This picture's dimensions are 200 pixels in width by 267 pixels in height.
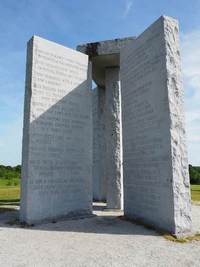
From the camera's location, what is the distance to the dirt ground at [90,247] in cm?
511

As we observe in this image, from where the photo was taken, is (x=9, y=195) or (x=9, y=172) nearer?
(x=9, y=195)

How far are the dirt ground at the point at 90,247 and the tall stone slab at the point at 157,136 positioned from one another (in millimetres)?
695

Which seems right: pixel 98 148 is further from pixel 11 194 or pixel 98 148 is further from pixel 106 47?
pixel 106 47

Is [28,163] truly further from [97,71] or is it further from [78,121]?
[97,71]

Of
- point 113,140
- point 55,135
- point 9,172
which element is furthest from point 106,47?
point 9,172

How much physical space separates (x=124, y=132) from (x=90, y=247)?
184 inches

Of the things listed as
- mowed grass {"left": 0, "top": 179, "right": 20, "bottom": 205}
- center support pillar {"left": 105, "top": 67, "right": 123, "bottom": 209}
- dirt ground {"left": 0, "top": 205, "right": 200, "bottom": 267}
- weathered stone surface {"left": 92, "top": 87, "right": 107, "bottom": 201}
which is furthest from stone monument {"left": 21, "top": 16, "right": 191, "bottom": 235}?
mowed grass {"left": 0, "top": 179, "right": 20, "bottom": 205}

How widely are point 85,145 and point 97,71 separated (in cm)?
415

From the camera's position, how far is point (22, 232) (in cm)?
754

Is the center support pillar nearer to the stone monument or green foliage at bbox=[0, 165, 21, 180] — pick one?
the stone monument

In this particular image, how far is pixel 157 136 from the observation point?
789cm

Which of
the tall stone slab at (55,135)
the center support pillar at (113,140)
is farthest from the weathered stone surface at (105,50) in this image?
the tall stone slab at (55,135)

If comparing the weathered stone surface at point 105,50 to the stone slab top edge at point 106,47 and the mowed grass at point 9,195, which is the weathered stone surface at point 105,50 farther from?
the mowed grass at point 9,195

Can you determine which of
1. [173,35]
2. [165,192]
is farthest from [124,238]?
[173,35]
